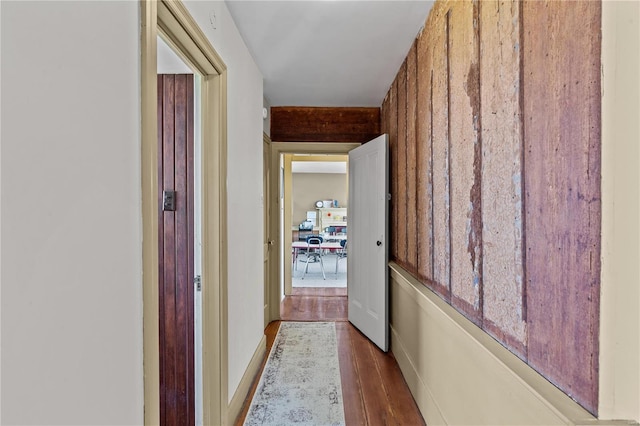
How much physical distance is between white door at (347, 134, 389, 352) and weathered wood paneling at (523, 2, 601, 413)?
1.99m

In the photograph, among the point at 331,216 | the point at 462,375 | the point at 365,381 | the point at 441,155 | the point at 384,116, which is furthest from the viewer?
the point at 331,216

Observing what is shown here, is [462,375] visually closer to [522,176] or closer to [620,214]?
[522,176]

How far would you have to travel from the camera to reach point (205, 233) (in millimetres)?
1804

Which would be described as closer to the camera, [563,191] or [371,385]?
[563,191]

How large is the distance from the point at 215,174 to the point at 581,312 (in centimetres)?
163

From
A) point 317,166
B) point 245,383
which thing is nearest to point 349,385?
point 245,383

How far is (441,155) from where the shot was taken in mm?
1938

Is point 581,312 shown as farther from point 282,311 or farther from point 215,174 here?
point 282,311

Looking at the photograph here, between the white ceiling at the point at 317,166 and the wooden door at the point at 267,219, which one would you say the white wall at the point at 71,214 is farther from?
the white ceiling at the point at 317,166

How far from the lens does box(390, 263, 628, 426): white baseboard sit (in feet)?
3.24

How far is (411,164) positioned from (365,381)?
1.69 m

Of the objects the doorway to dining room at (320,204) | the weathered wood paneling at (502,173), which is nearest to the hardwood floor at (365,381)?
the weathered wood paneling at (502,173)

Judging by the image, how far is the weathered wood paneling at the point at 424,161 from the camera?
2.14 m

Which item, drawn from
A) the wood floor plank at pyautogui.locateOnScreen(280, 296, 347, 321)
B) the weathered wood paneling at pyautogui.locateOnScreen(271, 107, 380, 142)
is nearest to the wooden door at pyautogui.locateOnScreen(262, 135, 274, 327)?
the weathered wood paneling at pyautogui.locateOnScreen(271, 107, 380, 142)
